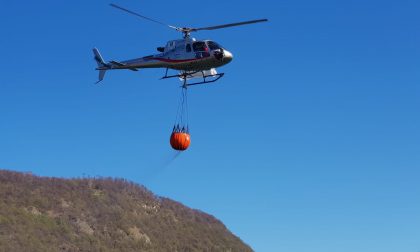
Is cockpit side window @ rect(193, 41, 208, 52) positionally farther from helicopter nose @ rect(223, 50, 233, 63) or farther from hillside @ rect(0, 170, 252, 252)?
hillside @ rect(0, 170, 252, 252)

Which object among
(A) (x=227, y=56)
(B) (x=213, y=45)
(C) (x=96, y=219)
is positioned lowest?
(A) (x=227, y=56)

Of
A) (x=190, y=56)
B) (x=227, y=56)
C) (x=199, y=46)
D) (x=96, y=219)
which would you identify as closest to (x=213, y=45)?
(x=199, y=46)

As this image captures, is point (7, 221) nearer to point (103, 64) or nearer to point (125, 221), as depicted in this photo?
point (125, 221)

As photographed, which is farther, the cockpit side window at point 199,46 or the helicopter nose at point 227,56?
the cockpit side window at point 199,46

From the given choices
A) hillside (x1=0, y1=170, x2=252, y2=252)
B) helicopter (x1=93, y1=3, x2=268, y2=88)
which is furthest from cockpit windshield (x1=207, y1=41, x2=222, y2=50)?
hillside (x1=0, y1=170, x2=252, y2=252)

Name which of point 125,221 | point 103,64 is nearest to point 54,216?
point 125,221

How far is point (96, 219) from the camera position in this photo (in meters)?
69.0

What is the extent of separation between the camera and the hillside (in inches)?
2381

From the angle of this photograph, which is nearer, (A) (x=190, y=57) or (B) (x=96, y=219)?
(A) (x=190, y=57)

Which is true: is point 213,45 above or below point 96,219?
below

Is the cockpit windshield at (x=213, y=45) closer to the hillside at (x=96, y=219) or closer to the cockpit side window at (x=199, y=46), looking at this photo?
the cockpit side window at (x=199, y=46)

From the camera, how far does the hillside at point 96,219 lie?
2381 inches

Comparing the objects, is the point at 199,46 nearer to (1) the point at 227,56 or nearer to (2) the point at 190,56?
(2) the point at 190,56

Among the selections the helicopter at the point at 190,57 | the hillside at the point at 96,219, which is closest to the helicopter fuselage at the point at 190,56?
the helicopter at the point at 190,57
